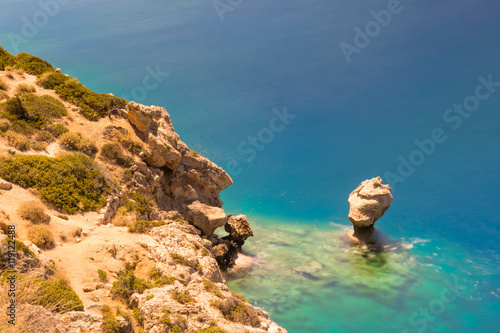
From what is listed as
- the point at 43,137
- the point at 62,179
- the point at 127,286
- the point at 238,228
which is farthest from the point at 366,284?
the point at 43,137

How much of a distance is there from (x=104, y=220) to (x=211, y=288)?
8.00 m

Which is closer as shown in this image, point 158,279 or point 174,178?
point 158,279

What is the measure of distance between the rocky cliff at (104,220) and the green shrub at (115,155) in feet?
0.21

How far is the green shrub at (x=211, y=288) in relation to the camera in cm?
1781

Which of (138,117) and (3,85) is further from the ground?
(138,117)

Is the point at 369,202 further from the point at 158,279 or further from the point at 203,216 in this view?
the point at 158,279

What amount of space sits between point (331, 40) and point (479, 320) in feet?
208

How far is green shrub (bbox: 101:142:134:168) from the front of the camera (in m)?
27.6

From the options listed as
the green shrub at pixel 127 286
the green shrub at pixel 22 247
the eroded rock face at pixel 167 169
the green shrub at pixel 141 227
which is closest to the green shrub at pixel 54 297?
the green shrub at pixel 22 247

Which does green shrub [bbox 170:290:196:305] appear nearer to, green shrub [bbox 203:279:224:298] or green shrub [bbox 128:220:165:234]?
green shrub [bbox 203:279:224:298]

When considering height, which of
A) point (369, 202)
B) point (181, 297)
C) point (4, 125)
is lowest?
point (181, 297)

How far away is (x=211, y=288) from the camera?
59.7 feet

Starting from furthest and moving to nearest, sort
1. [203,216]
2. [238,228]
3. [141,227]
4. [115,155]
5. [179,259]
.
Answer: [238,228] → [203,216] → [115,155] → [141,227] → [179,259]

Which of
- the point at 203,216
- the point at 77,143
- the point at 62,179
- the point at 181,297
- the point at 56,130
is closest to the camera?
the point at 181,297
